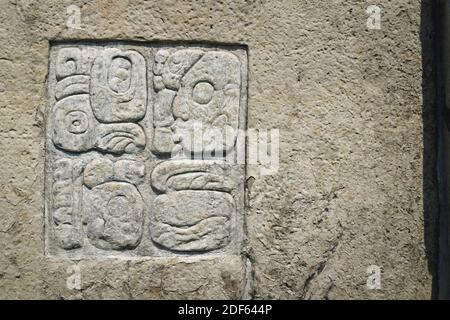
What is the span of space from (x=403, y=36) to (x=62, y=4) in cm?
119

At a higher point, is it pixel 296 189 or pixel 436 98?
pixel 436 98

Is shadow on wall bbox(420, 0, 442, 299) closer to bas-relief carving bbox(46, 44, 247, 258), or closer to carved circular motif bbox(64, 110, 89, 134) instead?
bas-relief carving bbox(46, 44, 247, 258)

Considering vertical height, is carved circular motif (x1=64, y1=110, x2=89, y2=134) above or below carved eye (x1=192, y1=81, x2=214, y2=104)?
below

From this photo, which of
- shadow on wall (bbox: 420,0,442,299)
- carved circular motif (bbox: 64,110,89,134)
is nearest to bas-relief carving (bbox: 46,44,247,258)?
carved circular motif (bbox: 64,110,89,134)

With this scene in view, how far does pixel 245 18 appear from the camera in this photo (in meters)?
2.04

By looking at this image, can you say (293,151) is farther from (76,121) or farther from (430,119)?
(76,121)

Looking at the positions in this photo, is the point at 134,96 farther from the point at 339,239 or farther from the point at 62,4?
the point at 339,239

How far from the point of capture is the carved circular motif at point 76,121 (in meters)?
2.04

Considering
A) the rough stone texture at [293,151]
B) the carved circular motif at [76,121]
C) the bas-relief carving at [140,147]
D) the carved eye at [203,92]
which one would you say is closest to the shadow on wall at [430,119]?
the rough stone texture at [293,151]

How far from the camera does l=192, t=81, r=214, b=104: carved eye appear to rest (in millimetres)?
2061

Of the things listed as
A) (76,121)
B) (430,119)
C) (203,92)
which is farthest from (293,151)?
(76,121)
